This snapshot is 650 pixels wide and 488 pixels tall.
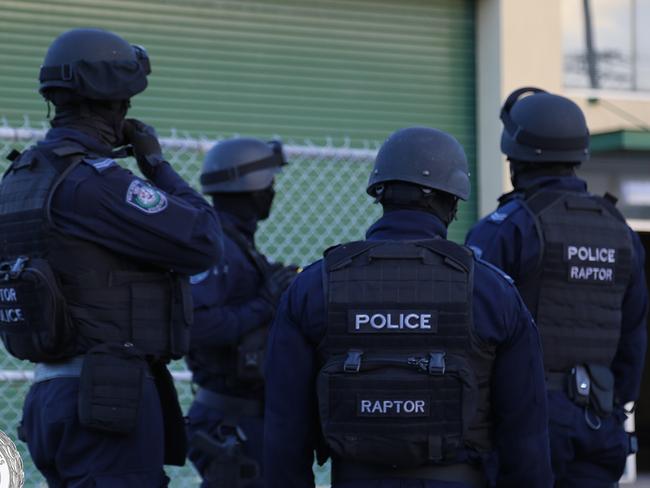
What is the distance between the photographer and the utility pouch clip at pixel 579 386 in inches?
191

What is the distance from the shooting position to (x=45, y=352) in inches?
169

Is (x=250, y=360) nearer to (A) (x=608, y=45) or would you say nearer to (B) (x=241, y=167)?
(B) (x=241, y=167)

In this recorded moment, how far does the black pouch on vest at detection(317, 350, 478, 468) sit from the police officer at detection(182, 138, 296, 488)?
208cm

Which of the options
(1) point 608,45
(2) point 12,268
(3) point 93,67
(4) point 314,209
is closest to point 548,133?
(3) point 93,67

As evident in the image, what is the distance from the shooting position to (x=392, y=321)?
11.6 feet

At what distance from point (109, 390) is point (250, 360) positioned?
1.54 meters

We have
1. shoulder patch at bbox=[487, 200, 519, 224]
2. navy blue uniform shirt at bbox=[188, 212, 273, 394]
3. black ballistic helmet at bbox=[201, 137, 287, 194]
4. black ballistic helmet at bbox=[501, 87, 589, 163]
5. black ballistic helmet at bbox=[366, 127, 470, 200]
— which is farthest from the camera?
black ballistic helmet at bbox=[201, 137, 287, 194]

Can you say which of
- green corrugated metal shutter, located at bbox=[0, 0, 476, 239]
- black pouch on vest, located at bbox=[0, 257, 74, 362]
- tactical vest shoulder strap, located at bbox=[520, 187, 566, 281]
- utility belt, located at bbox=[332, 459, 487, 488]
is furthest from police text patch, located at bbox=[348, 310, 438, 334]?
green corrugated metal shutter, located at bbox=[0, 0, 476, 239]

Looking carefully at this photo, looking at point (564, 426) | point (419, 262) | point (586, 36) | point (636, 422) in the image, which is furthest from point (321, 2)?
point (636, 422)

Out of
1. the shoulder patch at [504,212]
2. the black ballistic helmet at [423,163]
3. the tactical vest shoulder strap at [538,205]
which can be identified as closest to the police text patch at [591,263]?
the tactical vest shoulder strap at [538,205]

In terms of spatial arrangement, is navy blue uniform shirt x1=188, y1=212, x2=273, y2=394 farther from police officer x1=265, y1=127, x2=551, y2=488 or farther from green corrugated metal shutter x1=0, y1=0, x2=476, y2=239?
green corrugated metal shutter x1=0, y1=0, x2=476, y2=239

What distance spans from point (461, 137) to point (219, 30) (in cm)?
221

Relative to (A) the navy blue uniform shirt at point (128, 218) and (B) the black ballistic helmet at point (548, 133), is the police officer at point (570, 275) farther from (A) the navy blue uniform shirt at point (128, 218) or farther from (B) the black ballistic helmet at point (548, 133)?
(A) the navy blue uniform shirt at point (128, 218)

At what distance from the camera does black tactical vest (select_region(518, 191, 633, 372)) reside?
4.88 meters
